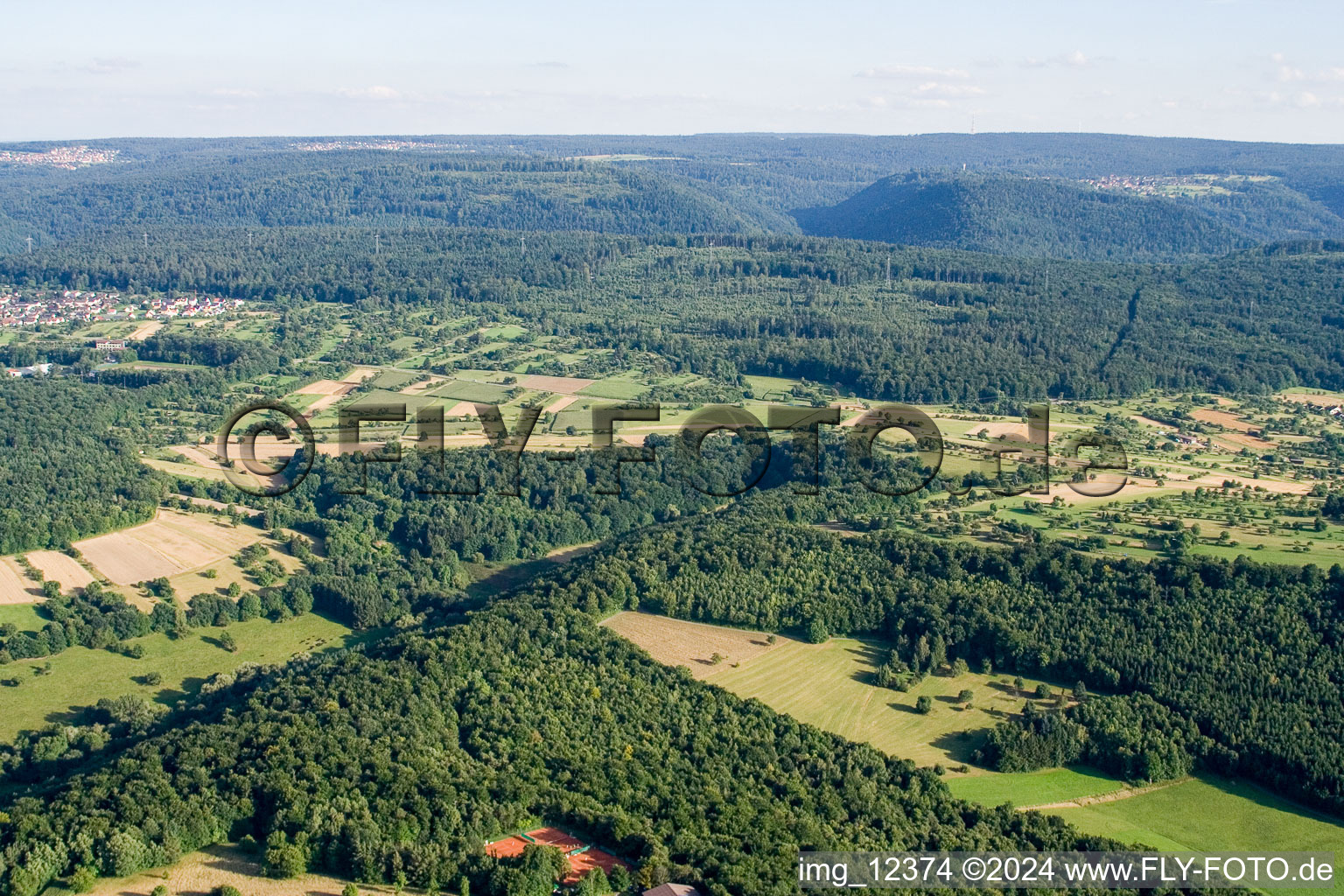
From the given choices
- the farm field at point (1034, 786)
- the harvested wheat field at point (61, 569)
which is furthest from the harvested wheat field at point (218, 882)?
the harvested wheat field at point (61, 569)

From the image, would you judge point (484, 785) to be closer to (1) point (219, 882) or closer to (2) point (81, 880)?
(1) point (219, 882)

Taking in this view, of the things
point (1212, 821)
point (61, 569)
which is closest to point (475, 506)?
point (61, 569)

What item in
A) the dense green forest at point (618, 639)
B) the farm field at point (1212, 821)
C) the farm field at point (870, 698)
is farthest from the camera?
the farm field at point (870, 698)

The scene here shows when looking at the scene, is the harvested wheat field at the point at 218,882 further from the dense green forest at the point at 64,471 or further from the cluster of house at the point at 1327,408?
the cluster of house at the point at 1327,408

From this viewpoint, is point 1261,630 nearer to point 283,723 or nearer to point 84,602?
point 283,723

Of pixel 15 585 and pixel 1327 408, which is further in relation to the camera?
pixel 1327 408

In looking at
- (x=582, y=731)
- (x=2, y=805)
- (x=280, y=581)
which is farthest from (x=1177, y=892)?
(x=280, y=581)

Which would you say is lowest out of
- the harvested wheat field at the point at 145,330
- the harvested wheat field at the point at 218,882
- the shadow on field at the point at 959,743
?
the shadow on field at the point at 959,743
